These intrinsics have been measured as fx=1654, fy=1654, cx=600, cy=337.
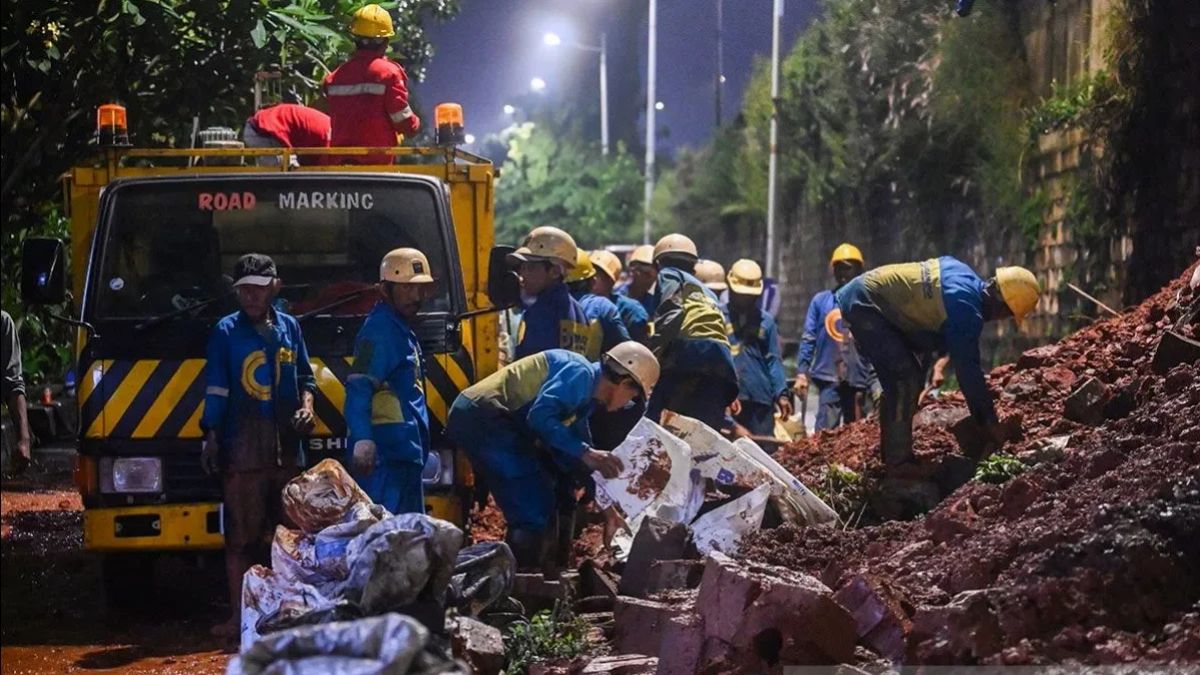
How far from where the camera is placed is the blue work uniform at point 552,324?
8.62m

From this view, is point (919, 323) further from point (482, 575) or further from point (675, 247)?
point (482, 575)

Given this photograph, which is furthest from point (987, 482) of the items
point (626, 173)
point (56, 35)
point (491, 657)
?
point (626, 173)

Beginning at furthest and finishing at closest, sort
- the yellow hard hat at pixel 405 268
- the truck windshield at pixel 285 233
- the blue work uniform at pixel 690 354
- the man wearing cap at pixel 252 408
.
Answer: the blue work uniform at pixel 690 354, the truck windshield at pixel 285 233, the man wearing cap at pixel 252 408, the yellow hard hat at pixel 405 268

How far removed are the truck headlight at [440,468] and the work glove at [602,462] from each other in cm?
80

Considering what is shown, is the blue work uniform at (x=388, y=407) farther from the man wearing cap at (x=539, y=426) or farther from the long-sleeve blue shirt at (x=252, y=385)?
the long-sleeve blue shirt at (x=252, y=385)

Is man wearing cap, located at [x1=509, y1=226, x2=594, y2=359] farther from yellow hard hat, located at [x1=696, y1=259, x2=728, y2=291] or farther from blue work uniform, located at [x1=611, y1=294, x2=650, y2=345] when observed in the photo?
yellow hard hat, located at [x1=696, y1=259, x2=728, y2=291]

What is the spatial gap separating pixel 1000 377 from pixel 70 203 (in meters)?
5.59

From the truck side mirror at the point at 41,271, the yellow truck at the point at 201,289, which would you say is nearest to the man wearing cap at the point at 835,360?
the yellow truck at the point at 201,289

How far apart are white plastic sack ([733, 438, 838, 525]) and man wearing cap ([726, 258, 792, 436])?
10.0 feet

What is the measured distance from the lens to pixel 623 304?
33.6 feet

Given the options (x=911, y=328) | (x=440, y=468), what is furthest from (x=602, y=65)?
(x=440, y=468)

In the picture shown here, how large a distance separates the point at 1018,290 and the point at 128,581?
4.82 m

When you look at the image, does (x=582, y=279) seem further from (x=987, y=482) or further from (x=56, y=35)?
(x=56, y=35)

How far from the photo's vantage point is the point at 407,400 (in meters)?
7.26
